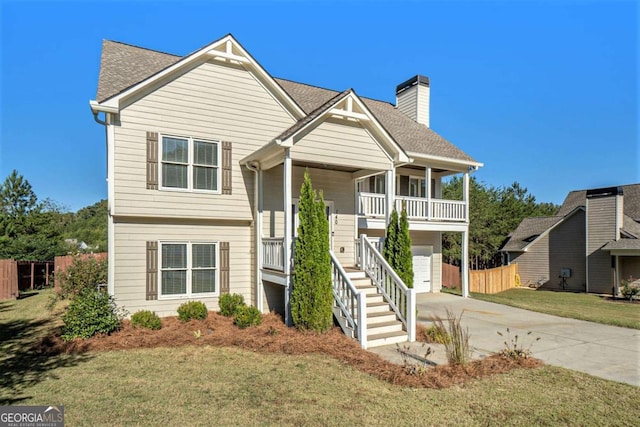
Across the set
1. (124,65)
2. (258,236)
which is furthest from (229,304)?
(124,65)

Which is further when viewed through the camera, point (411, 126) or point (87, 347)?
point (411, 126)

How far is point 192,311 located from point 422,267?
10676 millimetres

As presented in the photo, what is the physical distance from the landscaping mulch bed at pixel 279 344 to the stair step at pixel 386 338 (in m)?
0.36

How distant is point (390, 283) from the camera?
9500 millimetres

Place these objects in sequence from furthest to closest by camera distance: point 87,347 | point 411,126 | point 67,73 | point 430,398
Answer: point 411,126 < point 67,73 < point 87,347 < point 430,398

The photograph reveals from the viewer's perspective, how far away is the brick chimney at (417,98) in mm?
18406

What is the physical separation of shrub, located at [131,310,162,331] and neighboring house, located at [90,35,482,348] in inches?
29.0

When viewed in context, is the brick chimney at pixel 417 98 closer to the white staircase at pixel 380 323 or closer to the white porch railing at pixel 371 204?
the white porch railing at pixel 371 204

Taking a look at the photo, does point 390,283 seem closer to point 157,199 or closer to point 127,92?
point 157,199

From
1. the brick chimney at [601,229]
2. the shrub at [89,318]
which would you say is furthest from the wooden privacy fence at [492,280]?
the shrub at [89,318]

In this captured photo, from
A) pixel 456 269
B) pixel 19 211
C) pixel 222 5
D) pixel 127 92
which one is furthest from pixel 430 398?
pixel 19 211

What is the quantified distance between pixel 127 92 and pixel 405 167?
430 inches

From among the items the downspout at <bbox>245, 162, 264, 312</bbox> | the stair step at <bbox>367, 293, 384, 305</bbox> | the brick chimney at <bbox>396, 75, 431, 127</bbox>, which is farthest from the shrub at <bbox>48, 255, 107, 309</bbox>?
the brick chimney at <bbox>396, 75, 431, 127</bbox>

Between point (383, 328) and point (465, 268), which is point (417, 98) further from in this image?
point (383, 328)
